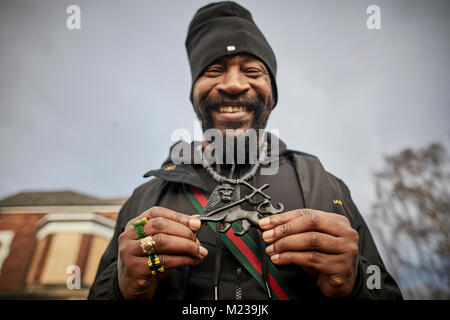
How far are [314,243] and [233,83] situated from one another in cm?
182

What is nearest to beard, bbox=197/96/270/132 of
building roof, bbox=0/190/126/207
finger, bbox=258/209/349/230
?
finger, bbox=258/209/349/230

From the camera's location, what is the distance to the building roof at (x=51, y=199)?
954 centimetres

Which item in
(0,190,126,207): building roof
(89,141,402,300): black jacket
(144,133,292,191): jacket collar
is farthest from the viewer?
(0,190,126,207): building roof

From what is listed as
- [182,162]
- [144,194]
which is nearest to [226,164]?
[182,162]

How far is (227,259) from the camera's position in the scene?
76.4 inches

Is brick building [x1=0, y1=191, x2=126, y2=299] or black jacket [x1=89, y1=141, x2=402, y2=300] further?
brick building [x1=0, y1=191, x2=126, y2=299]

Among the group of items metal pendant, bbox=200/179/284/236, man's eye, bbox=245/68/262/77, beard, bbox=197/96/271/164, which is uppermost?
man's eye, bbox=245/68/262/77

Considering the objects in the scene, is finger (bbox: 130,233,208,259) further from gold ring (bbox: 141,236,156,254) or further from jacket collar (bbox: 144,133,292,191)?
jacket collar (bbox: 144,133,292,191)

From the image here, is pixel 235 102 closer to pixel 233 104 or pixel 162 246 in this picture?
pixel 233 104

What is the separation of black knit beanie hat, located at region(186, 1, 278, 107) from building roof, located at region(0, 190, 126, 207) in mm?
7957

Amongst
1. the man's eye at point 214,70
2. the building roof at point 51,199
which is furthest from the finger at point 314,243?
the building roof at point 51,199

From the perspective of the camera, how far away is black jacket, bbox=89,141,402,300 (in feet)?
5.87

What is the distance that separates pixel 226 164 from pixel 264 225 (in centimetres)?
117
